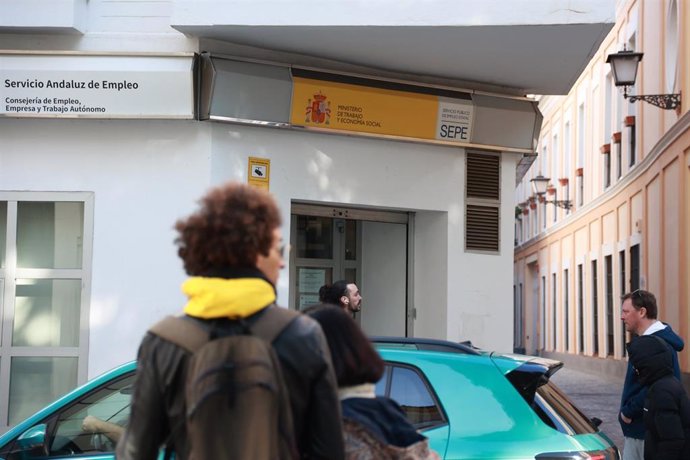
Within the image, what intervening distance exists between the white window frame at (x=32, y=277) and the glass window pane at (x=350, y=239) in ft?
12.5

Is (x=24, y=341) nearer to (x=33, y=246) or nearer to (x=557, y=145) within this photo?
(x=33, y=246)

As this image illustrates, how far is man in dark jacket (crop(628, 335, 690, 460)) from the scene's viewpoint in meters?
7.51

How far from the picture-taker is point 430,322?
12.2 m

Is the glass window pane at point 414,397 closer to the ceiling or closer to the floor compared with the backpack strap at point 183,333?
closer to the floor

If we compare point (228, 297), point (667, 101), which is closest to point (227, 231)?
point (228, 297)

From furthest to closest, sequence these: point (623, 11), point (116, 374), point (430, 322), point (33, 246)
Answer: point (623, 11)
point (430, 322)
point (33, 246)
point (116, 374)

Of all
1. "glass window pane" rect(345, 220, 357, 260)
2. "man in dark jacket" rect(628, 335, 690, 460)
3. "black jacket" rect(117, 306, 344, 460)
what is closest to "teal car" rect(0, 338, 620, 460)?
"man in dark jacket" rect(628, 335, 690, 460)

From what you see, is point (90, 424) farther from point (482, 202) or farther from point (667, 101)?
point (667, 101)

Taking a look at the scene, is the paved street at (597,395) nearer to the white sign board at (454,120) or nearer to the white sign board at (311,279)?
the white sign board at (311,279)

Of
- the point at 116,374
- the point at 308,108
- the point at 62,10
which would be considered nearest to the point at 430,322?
the point at 308,108

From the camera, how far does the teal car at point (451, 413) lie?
214 inches

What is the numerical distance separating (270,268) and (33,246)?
781 centimetres

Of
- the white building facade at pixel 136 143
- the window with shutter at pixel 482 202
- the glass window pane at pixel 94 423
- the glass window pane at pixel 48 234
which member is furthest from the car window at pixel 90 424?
the window with shutter at pixel 482 202

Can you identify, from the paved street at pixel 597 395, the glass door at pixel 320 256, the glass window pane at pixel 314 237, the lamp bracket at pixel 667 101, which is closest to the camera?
the glass window pane at pixel 314 237
